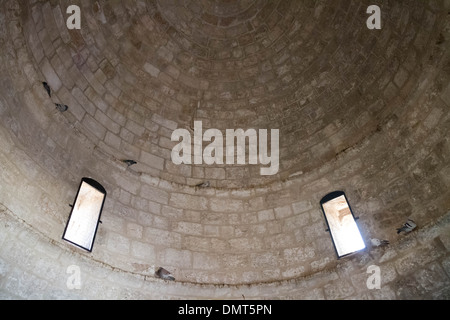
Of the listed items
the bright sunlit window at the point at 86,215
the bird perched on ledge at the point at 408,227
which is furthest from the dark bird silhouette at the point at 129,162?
the bird perched on ledge at the point at 408,227

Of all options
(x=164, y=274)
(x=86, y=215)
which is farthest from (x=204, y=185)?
(x=86, y=215)

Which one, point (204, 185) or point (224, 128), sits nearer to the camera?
point (204, 185)

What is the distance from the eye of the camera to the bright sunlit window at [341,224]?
630 centimetres

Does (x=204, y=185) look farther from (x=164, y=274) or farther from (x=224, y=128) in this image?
(x=164, y=274)

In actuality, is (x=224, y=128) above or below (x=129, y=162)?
above

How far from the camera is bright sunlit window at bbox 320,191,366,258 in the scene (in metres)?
6.30

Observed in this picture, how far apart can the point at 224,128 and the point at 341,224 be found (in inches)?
140

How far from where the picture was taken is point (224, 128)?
28.8 ft

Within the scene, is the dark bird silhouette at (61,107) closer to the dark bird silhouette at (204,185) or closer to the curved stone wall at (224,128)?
the curved stone wall at (224,128)

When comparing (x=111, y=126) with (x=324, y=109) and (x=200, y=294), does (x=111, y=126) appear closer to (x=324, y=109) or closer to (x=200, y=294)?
(x=200, y=294)

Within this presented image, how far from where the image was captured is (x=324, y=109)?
8188 mm

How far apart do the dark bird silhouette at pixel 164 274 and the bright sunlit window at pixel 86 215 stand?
3.93ft

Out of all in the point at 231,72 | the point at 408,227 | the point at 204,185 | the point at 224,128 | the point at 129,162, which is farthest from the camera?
the point at 231,72

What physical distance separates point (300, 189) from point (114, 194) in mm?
3647
